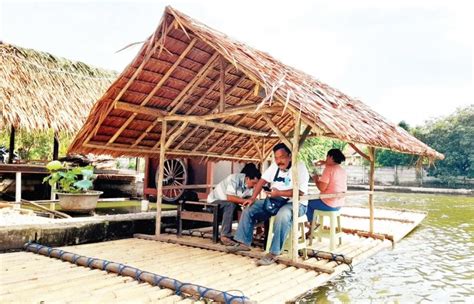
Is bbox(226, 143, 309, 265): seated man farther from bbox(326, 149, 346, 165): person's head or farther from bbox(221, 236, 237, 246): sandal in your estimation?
bbox(326, 149, 346, 165): person's head

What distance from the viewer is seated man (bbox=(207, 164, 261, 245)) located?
18.0 ft

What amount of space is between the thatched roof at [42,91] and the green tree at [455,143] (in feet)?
71.4

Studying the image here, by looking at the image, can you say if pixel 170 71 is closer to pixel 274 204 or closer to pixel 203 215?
pixel 203 215

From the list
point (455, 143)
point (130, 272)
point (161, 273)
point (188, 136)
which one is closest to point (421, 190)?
point (455, 143)

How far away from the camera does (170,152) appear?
279 inches

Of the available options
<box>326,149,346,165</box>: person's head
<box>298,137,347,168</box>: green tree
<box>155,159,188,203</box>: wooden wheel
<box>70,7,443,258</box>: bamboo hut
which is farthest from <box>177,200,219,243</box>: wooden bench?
<box>298,137,347,168</box>: green tree

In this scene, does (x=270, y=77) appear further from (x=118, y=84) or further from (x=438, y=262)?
(x=438, y=262)

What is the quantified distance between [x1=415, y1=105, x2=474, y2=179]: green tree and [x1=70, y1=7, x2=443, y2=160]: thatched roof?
19632mm

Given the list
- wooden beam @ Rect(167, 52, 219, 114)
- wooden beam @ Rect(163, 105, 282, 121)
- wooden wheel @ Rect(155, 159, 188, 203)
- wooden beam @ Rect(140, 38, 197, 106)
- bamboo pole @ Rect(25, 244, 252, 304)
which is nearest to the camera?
bamboo pole @ Rect(25, 244, 252, 304)

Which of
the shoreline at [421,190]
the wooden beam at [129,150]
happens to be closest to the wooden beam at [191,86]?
the wooden beam at [129,150]

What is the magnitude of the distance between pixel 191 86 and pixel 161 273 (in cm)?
299

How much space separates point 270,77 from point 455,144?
24467mm

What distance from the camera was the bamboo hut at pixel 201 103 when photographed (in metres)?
4.64

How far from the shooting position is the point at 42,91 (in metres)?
8.62
